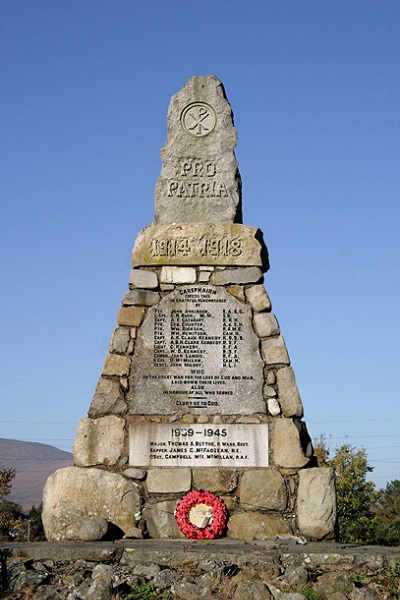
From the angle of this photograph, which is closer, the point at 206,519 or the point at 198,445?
the point at 206,519

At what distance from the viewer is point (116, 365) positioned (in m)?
9.18

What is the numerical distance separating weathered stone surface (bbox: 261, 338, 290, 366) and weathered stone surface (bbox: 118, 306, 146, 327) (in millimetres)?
1447

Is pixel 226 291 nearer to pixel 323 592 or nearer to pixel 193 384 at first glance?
pixel 193 384

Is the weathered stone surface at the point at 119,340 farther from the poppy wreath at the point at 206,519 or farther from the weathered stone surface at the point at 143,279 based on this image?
the poppy wreath at the point at 206,519

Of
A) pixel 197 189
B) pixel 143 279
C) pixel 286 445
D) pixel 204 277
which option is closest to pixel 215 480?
pixel 286 445

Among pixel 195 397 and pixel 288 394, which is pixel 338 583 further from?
pixel 195 397

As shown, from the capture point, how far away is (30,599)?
21.5 ft

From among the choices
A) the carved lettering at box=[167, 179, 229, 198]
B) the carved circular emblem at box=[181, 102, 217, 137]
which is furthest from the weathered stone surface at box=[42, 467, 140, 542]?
the carved circular emblem at box=[181, 102, 217, 137]

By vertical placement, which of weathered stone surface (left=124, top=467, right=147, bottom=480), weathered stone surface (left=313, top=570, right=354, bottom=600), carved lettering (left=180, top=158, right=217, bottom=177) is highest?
carved lettering (left=180, top=158, right=217, bottom=177)

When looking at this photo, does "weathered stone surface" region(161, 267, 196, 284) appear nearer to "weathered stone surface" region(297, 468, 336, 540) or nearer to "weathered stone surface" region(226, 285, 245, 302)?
"weathered stone surface" region(226, 285, 245, 302)

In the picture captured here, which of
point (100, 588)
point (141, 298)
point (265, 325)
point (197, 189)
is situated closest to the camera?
point (100, 588)

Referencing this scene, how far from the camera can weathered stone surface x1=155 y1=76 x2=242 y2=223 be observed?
9859 mm

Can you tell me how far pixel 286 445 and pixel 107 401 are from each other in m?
2.04

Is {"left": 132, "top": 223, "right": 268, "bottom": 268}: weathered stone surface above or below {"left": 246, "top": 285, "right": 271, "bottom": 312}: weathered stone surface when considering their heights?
above
